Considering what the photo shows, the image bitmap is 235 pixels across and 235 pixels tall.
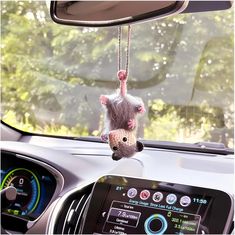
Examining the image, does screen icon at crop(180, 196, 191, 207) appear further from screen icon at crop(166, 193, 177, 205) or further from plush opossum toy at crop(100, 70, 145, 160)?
plush opossum toy at crop(100, 70, 145, 160)

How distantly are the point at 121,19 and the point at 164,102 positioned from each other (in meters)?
0.59

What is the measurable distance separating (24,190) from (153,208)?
1.83 feet

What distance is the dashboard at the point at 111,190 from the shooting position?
4.44ft

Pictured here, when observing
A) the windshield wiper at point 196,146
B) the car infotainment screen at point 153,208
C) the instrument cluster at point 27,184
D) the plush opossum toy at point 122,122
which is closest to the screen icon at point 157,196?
the car infotainment screen at point 153,208

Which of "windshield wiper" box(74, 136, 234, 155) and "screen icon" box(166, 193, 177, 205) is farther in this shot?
"windshield wiper" box(74, 136, 234, 155)

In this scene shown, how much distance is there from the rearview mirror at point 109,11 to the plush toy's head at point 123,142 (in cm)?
29

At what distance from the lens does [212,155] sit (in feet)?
5.49

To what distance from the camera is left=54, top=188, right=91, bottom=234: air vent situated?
151 centimetres

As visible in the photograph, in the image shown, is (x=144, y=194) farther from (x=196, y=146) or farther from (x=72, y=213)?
(x=196, y=146)

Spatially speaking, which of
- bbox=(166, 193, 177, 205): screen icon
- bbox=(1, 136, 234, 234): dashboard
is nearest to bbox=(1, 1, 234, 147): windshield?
bbox=(1, 136, 234, 234): dashboard

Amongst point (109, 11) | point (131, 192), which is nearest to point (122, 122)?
point (131, 192)

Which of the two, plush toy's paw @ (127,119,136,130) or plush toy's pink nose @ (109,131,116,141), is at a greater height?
plush toy's paw @ (127,119,136,130)

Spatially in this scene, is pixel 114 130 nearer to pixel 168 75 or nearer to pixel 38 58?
pixel 168 75

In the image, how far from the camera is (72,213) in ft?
5.03
